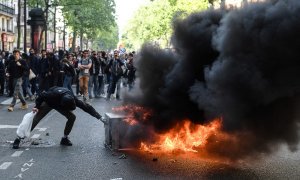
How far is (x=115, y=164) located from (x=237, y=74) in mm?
2296

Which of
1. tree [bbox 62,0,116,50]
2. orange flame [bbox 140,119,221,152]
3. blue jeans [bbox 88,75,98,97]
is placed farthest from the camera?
tree [bbox 62,0,116,50]

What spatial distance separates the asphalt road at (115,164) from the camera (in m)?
7.13

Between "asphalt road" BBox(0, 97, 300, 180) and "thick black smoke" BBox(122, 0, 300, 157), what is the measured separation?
0.42m

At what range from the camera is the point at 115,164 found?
311 inches

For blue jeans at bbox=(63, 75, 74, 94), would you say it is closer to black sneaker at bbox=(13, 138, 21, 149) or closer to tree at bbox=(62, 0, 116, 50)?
black sneaker at bbox=(13, 138, 21, 149)

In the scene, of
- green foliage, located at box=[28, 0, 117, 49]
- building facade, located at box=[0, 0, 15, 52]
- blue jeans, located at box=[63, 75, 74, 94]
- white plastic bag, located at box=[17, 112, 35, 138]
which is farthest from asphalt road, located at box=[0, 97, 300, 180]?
building facade, located at box=[0, 0, 15, 52]

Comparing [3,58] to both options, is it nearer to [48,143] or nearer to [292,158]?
[48,143]

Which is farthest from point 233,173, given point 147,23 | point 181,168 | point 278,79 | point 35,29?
point 147,23

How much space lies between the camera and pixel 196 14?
826 cm

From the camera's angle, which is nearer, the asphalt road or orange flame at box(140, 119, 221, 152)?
the asphalt road

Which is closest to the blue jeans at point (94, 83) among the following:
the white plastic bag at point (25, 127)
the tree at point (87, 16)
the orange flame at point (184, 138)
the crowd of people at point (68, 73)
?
the crowd of people at point (68, 73)

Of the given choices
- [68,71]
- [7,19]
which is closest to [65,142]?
[68,71]

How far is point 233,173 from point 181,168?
29.8 inches

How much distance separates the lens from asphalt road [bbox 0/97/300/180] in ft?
23.4
